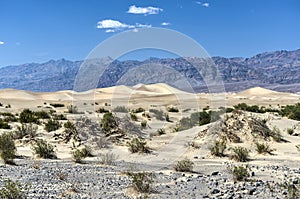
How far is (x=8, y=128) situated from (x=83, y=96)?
53.1 meters

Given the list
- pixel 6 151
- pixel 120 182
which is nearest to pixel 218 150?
pixel 120 182

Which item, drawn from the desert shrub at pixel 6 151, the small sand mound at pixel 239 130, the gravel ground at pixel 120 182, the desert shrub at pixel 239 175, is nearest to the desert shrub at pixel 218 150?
the small sand mound at pixel 239 130

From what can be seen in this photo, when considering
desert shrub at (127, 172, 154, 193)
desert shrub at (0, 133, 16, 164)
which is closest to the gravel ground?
desert shrub at (127, 172, 154, 193)

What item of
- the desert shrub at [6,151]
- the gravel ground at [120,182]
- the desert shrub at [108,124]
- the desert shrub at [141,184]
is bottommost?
the gravel ground at [120,182]

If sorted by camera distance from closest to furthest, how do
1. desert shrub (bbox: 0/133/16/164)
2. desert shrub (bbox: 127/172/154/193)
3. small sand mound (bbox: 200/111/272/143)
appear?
desert shrub (bbox: 127/172/154/193) < desert shrub (bbox: 0/133/16/164) < small sand mound (bbox: 200/111/272/143)

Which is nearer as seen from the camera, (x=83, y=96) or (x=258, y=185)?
(x=258, y=185)

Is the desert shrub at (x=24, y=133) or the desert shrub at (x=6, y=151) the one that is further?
the desert shrub at (x=24, y=133)

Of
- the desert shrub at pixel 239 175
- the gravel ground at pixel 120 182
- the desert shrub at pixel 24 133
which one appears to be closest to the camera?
the gravel ground at pixel 120 182

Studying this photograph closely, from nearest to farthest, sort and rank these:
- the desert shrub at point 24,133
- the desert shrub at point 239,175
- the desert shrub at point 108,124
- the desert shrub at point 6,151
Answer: the desert shrub at point 239,175 → the desert shrub at point 6,151 → the desert shrub at point 24,133 → the desert shrub at point 108,124

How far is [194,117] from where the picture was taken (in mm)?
30047

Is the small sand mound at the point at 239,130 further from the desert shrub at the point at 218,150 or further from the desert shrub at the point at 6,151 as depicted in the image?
the desert shrub at the point at 6,151

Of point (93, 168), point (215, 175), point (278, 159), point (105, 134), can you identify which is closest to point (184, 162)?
point (215, 175)

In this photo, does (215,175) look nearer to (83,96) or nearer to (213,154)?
(213,154)

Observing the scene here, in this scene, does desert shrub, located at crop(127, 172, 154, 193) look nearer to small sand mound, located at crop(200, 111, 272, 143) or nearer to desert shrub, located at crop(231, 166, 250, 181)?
desert shrub, located at crop(231, 166, 250, 181)
